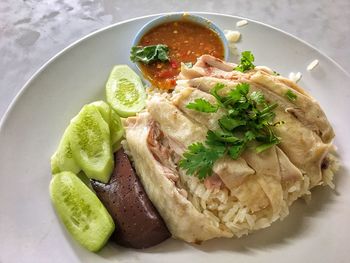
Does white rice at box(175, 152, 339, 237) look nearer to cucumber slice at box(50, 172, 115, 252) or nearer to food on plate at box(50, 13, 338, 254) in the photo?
food on plate at box(50, 13, 338, 254)

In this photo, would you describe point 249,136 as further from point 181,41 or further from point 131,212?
point 181,41

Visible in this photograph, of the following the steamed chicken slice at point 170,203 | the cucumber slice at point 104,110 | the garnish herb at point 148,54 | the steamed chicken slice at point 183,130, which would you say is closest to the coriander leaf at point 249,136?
the steamed chicken slice at point 183,130

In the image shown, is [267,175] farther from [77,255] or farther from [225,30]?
[225,30]

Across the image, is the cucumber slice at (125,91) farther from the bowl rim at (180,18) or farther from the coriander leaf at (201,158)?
the coriander leaf at (201,158)

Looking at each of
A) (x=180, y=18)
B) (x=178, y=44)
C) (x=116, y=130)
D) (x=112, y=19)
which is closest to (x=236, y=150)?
(x=116, y=130)

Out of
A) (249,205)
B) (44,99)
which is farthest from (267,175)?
(44,99)

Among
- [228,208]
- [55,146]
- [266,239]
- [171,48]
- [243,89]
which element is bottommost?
[266,239]
